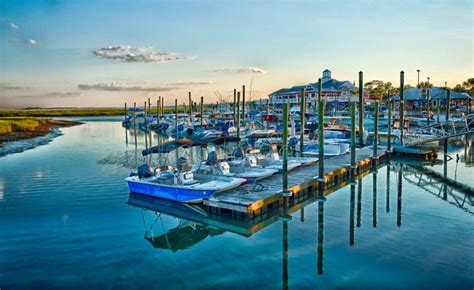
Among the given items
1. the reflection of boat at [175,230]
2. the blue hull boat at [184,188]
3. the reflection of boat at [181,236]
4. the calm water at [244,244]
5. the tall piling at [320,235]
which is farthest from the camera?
the blue hull boat at [184,188]

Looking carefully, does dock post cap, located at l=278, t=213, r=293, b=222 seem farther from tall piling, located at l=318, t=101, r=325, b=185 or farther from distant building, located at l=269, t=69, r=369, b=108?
distant building, located at l=269, t=69, r=369, b=108

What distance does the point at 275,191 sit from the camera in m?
18.7

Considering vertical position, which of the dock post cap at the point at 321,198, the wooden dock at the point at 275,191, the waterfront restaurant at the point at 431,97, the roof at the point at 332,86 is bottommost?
the dock post cap at the point at 321,198

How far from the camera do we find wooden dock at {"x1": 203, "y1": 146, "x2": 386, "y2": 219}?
1691 cm

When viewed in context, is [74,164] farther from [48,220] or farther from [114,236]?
[114,236]

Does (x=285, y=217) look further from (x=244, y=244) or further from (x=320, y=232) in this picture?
(x=244, y=244)

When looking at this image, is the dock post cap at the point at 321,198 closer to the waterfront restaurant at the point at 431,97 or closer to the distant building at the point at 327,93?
the distant building at the point at 327,93

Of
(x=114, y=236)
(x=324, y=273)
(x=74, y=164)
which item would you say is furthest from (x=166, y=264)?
(x=74, y=164)

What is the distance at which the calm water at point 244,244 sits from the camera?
1170cm

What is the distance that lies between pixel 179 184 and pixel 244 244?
643cm

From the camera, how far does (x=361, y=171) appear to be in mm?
28016

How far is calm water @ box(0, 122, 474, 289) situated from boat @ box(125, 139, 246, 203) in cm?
131

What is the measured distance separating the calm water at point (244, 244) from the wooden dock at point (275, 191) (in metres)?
1.05

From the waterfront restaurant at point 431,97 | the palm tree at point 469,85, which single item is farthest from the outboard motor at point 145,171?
the palm tree at point 469,85
